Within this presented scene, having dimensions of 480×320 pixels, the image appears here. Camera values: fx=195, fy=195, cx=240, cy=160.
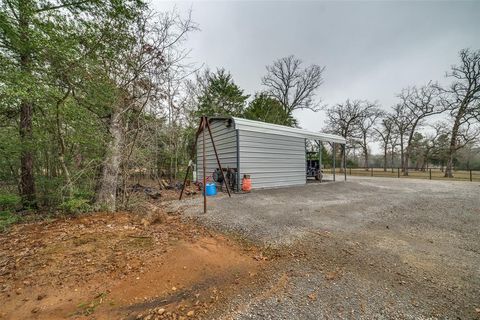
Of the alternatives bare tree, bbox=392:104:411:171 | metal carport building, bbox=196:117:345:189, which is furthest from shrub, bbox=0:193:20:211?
bare tree, bbox=392:104:411:171

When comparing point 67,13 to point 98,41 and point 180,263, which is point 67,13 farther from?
point 180,263

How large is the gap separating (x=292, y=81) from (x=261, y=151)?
17.7 meters

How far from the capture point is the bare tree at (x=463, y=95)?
52.4ft

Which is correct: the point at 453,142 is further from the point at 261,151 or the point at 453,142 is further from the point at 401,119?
the point at 261,151

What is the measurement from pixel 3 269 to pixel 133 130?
3.46 metres

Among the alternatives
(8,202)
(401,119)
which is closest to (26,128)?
(8,202)

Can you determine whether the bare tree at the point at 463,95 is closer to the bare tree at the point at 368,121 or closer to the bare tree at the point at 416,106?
the bare tree at the point at 416,106

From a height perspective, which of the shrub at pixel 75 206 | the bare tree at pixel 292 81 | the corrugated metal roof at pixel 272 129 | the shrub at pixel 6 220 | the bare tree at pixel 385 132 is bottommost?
the shrub at pixel 6 220

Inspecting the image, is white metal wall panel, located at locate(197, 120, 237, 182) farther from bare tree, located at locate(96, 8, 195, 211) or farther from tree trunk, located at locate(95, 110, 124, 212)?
tree trunk, located at locate(95, 110, 124, 212)

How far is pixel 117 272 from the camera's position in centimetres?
215

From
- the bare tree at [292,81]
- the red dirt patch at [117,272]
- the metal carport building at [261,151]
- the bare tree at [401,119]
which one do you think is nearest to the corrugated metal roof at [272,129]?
the metal carport building at [261,151]

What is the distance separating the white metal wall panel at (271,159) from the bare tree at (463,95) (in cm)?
1640

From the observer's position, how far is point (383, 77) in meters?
14.6

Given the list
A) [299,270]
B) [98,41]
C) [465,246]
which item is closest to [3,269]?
[299,270]
